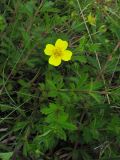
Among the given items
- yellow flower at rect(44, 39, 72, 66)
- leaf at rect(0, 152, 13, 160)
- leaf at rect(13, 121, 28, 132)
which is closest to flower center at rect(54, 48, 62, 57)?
yellow flower at rect(44, 39, 72, 66)

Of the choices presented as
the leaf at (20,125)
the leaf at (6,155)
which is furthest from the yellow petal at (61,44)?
the leaf at (6,155)

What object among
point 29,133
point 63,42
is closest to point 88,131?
point 29,133

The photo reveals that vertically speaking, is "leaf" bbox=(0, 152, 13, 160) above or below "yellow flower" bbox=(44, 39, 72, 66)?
below

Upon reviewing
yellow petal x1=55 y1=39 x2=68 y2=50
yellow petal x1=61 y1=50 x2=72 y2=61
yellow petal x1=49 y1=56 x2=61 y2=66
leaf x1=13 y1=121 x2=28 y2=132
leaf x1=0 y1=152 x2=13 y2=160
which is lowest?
leaf x1=0 y1=152 x2=13 y2=160

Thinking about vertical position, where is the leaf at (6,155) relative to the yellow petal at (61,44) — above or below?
below

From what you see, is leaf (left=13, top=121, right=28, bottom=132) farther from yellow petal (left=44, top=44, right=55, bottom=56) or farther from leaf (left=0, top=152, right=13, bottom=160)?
yellow petal (left=44, top=44, right=55, bottom=56)

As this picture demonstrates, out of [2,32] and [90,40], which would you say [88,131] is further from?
[2,32]

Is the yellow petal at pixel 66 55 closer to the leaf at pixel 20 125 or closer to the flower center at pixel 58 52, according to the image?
the flower center at pixel 58 52
